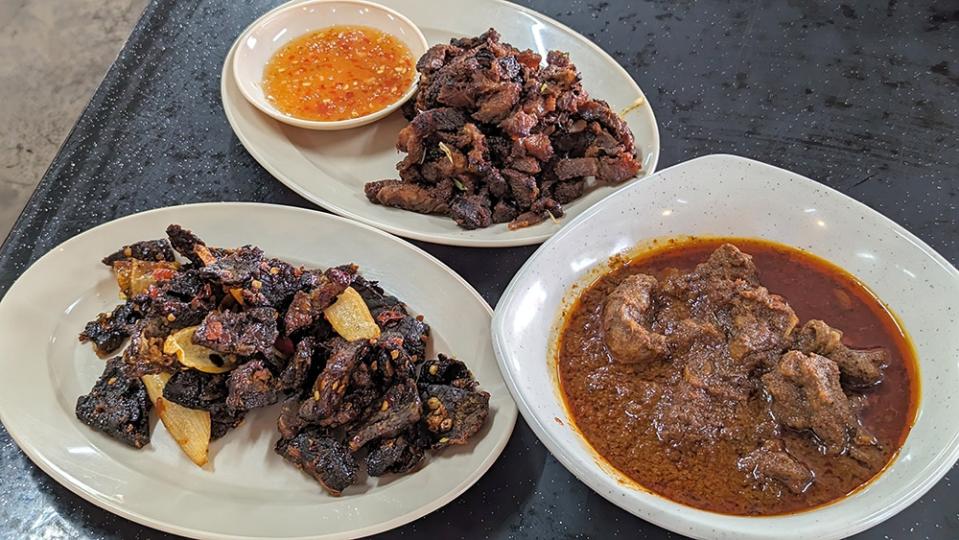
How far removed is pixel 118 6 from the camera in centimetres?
603

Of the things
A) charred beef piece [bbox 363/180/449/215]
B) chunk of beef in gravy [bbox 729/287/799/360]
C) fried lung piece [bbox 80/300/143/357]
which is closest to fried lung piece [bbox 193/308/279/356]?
fried lung piece [bbox 80/300/143/357]

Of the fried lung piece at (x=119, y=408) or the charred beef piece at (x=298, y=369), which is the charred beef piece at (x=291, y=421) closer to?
the charred beef piece at (x=298, y=369)

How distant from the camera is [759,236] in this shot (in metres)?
2.57

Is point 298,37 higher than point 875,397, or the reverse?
point 298,37

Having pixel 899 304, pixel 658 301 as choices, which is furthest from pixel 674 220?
pixel 899 304

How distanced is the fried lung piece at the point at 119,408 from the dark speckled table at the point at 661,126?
0.77 feet

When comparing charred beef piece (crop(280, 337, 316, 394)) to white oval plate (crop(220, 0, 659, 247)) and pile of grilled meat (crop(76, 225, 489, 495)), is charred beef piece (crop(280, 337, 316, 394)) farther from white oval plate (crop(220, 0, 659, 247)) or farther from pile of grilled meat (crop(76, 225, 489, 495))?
white oval plate (crop(220, 0, 659, 247))

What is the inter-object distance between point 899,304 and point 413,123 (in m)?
1.72

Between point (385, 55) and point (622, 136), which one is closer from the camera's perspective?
point (622, 136)

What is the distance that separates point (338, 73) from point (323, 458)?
73.2 inches

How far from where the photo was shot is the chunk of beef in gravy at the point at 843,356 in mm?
2180

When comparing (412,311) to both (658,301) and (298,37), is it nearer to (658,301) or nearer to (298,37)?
(658,301)

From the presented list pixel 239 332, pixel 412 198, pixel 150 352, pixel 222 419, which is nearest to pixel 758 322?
pixel 412 198

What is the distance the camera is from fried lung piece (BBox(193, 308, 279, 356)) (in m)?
2.18
